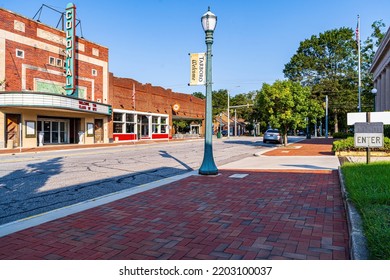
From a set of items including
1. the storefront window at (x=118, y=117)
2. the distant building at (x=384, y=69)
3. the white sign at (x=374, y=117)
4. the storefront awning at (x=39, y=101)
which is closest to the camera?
the white sign at (x=374, y=117)

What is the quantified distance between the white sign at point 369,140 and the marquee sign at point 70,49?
25.8 meters

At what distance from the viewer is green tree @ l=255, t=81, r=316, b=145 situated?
25.3 m

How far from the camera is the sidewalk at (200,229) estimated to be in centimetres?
403

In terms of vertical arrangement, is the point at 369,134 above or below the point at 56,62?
below

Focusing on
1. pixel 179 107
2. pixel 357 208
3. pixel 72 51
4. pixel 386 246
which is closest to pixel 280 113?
pixel 72 51

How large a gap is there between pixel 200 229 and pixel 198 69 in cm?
703

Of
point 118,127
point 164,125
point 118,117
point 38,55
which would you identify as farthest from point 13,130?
point 164,125

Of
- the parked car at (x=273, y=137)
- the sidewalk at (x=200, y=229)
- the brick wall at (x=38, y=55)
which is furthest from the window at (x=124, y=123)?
the sidewalk at (x=200, y=229)

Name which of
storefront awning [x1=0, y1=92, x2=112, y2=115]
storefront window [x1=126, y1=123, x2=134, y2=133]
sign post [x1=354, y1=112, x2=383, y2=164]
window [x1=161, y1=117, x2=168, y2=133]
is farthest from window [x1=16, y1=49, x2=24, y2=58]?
sign post [x1=354, y1=112, x2=383, y2=164]

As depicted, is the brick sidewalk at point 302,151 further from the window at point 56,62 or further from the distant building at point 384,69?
the window at point 56,62

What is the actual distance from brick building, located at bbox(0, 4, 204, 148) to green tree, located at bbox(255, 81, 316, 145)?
15.8 meters

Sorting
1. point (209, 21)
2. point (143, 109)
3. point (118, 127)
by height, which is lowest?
point (118, 127)

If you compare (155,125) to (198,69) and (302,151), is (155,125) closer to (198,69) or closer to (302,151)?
(302,151)

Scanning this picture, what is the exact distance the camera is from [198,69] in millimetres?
10906
